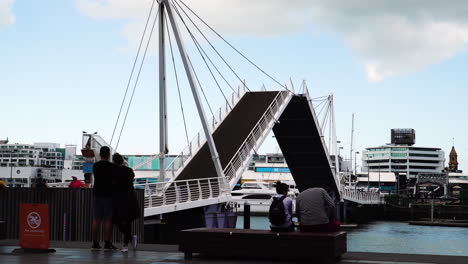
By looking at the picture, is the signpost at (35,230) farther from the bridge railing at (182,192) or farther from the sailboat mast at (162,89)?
the sailboat mast at (162,89)

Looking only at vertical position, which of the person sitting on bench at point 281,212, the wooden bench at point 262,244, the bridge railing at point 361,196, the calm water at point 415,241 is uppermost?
the person sitting on bench at point 281,212

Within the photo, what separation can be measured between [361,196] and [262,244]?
80.7 metres

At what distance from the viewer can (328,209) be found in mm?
11688

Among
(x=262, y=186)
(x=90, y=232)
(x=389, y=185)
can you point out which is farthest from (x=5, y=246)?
(x=389, y=185)

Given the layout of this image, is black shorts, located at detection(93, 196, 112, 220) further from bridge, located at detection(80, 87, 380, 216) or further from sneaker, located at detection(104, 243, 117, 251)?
bridge, located at detection(80, 87, 380, 216)

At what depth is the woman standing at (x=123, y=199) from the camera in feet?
41.5

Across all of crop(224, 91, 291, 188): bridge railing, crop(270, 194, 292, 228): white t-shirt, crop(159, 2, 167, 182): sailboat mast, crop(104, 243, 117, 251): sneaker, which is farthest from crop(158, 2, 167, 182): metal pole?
crop(270, 194, 292, 228): white t-shirt

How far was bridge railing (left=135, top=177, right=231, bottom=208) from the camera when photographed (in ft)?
106

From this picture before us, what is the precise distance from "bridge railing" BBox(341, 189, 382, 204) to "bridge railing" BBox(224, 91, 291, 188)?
2851cm

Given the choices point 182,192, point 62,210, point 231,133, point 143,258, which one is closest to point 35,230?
point 143,258

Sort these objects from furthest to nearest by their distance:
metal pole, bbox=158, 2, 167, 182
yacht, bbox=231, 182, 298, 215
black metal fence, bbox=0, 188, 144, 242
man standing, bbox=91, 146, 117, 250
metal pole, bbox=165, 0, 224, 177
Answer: yacht, bbox=231, 182, 298, 215, metal pole, bbox=165, 0, 224, 177, metal pole, bbox=158, 2, 167, 182, black metal fence, bbox=0, 188, 144, 242, man standing, bbox=91, 146, 117, 250

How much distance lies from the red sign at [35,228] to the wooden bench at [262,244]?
7.60ft

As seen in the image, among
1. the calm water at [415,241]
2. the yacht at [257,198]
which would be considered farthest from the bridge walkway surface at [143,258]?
the yacht at [257,198]

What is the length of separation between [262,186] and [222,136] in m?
65.2
